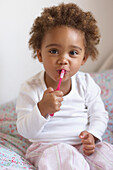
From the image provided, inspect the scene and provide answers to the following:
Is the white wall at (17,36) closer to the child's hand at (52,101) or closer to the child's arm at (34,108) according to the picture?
the child's arm at (34,108)

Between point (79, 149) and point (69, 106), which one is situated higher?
point (69, 106)

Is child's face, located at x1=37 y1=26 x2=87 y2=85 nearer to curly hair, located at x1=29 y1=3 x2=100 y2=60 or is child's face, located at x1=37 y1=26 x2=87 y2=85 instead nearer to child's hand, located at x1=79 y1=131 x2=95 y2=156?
curly hair, located at x1=29 y1=3 x2=100 y2=60

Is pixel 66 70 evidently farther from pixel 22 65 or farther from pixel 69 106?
pixel 22 65

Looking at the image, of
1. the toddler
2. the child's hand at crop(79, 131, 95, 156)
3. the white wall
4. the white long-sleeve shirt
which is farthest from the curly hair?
the white wall

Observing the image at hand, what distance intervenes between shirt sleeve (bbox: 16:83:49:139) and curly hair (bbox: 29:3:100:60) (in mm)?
193

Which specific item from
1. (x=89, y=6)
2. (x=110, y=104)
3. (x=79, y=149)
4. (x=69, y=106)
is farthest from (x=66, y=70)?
(x=89, y=6)

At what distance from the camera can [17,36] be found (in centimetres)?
148

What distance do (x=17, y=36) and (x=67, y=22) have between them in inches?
25.9

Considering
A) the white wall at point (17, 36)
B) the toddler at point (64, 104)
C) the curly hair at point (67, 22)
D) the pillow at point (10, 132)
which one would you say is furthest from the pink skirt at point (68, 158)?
the white wall at point (17, 36)

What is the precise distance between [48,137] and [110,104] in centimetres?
48

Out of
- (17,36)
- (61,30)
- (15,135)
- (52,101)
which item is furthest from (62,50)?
(17,36)

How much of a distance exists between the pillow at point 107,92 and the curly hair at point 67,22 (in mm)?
388

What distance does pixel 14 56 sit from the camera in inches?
59.2

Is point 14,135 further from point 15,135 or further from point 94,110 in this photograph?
point 94,110
